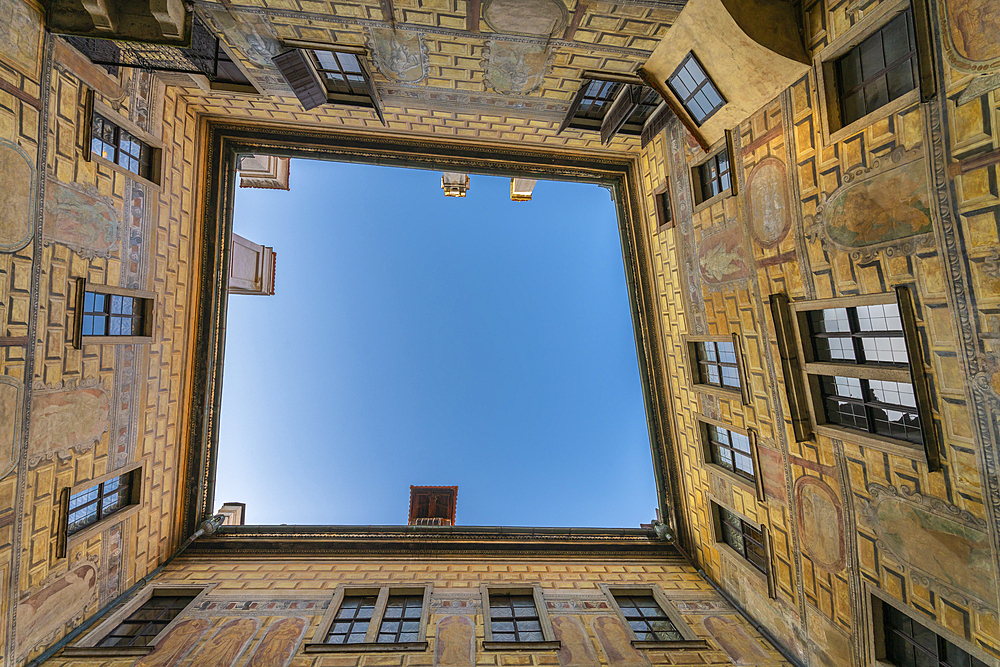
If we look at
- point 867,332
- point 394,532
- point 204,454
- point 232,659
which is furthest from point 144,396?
point 867,332

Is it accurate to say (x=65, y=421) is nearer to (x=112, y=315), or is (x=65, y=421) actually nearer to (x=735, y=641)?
(x=112, y=315)

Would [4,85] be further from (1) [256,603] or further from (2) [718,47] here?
(2) [718,47]

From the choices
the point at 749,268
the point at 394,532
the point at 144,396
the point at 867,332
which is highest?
the point at 749,268

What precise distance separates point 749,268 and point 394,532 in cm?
1212

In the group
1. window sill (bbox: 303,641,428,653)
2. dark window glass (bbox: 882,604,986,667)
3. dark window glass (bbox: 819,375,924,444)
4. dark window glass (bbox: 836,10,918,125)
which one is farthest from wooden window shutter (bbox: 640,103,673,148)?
window sill (bbox: 303,641,428,653)

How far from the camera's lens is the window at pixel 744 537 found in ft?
36.6

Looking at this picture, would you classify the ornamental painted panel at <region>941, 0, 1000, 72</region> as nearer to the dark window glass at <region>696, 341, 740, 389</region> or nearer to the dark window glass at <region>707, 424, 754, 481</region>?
the dark window glass at <region>696, 341, 740, 389</region>

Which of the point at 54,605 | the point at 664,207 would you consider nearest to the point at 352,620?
the point at 54,605

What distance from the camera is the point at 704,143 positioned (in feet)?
36.9

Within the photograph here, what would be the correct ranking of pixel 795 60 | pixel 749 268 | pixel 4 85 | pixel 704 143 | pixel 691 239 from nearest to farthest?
pixel 4 85
pixel 795 60
pixel 749 268
pixel 704 143
pixel 691 239

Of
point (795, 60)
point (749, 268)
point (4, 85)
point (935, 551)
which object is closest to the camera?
point (935, 551)

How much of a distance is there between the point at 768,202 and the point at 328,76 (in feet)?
38.0

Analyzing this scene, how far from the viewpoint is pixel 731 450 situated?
483 inches

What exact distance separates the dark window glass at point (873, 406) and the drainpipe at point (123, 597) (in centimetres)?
1635
